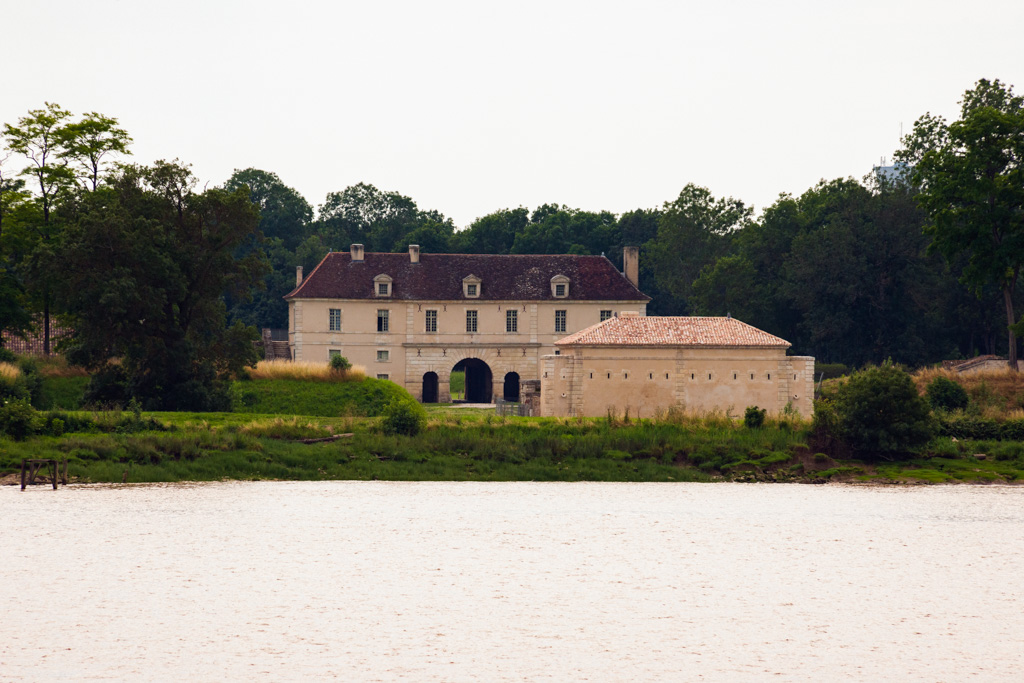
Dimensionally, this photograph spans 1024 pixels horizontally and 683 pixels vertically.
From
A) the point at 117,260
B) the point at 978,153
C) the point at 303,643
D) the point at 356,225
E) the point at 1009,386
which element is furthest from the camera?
the point at 356,225

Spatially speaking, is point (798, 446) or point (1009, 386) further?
point (1009, 386)

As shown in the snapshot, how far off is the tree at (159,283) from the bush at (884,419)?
21.4m

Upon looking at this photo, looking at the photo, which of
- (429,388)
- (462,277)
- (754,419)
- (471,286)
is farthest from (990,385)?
(462,277)

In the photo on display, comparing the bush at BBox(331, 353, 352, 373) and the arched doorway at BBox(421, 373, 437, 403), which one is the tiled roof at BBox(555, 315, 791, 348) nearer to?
the bush at BBox(331, 353, 352, 373)

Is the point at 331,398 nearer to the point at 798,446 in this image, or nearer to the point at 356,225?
the point at 798,446

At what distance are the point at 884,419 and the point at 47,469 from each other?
959 inches

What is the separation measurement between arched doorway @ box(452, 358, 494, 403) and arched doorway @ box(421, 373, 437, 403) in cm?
210

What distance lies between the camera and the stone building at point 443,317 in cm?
6969

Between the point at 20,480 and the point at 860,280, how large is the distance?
163 ft

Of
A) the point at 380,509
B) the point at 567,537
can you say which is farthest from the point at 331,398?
the point at 567,537

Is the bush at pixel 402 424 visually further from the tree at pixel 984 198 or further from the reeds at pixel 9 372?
the tree at pixel 984 198

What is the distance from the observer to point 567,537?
24406 mm


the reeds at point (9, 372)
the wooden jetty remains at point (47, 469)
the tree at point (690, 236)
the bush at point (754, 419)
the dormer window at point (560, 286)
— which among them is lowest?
the wooden jetty remains at point (47, 469)

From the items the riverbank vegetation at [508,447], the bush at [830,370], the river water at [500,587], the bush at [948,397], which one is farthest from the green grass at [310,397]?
the bush at [830,370]
